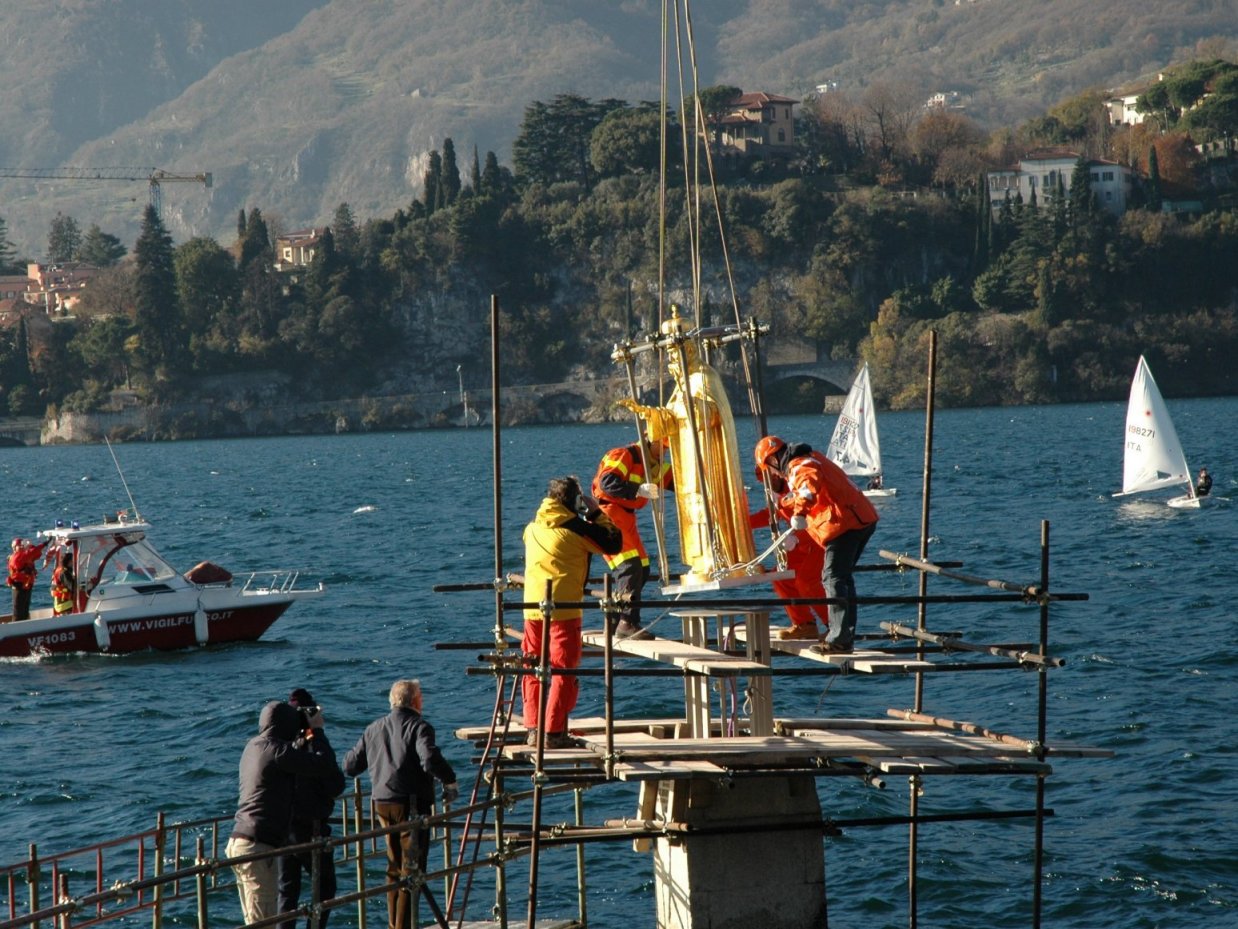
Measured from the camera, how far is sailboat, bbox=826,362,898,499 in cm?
6675

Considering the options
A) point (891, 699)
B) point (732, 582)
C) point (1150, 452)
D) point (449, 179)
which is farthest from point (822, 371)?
point (732, 582)

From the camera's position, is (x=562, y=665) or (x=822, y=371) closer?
(x=562, y=665)

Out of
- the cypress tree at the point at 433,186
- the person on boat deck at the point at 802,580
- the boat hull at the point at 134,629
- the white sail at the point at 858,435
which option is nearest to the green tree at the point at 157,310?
the cypress tree at the point at 433,186

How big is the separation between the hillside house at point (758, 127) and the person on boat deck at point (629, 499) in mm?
180432

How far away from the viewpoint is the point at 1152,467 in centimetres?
6506

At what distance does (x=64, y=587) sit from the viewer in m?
36.7

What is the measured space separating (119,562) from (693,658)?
2655cm

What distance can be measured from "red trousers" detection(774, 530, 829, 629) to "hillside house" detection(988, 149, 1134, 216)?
168m

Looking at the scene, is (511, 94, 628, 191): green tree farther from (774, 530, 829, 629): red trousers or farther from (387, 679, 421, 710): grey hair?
(387, 679, 421, 710): grey hair

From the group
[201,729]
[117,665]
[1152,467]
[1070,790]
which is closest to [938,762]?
[1070,790]

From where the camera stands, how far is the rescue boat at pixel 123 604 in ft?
119

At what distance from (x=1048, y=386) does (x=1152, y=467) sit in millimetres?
103079

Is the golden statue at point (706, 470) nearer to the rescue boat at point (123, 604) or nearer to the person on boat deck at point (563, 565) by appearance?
the person on boat deck at point (563, 565)

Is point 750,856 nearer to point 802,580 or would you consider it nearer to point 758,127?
point 802,580
